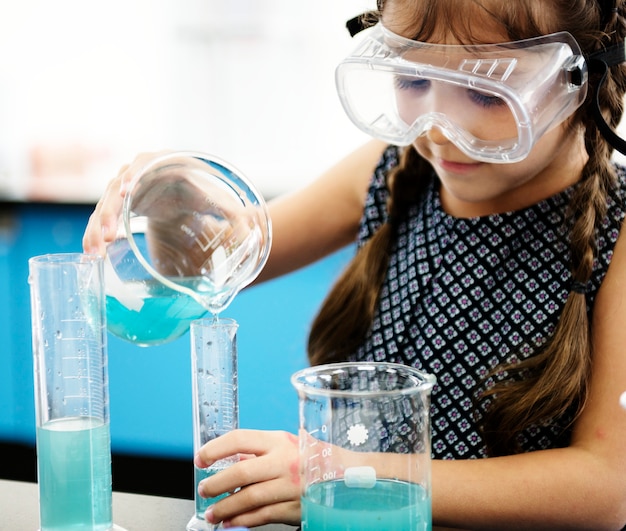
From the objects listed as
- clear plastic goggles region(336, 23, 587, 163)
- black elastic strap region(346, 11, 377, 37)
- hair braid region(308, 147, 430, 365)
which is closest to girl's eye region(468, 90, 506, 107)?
clear plastic goggles region(336, 23, 587, 163)

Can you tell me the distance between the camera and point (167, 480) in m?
2.97

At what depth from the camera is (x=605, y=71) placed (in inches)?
45.3

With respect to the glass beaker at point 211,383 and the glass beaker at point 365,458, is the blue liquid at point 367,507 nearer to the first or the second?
the glass beaker at point 365,458

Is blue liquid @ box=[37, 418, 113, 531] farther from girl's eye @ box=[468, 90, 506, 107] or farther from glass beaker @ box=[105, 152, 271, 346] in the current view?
girl's eye @ box=[468, 90, 506, 107]

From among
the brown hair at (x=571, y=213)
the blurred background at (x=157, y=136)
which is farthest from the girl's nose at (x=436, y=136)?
the blurred background at (x=157, y=136)

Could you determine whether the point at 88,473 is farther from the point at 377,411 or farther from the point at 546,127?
the point at 546,127

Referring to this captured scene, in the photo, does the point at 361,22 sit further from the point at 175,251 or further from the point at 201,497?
the point at 201,497

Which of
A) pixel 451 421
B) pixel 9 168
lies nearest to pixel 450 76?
pixel 451 421

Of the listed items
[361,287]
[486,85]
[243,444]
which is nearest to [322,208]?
[361,287]

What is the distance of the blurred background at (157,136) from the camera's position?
279 cm

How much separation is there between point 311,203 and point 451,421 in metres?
0.50

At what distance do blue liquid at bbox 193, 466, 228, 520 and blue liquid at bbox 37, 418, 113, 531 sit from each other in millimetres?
108

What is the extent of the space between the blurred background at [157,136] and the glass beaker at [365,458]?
1.85 meters

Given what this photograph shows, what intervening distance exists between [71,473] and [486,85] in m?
0.64
